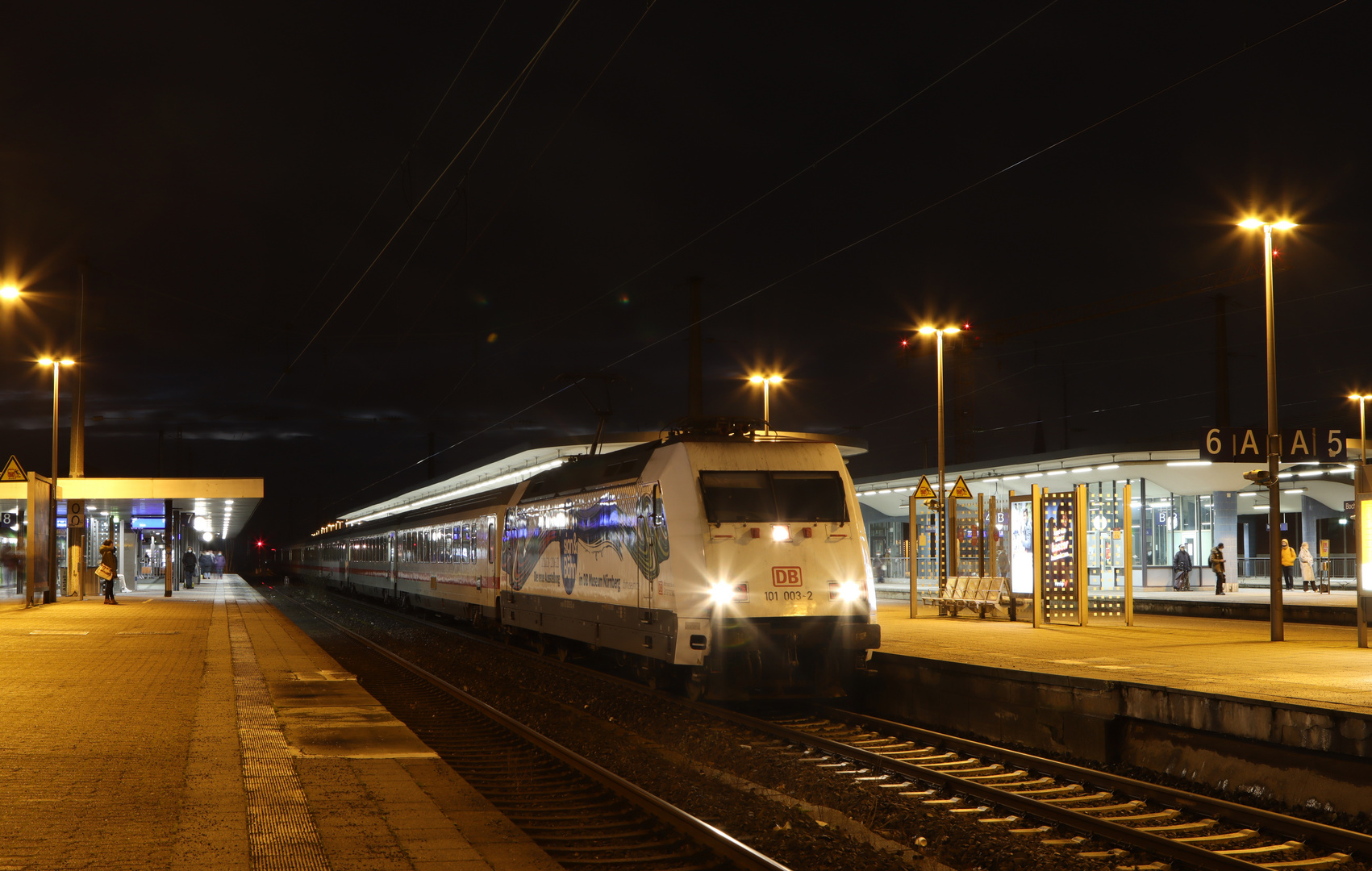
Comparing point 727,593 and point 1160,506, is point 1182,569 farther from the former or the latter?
point 727,593

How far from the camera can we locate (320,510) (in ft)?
457

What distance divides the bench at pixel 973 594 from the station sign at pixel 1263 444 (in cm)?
653

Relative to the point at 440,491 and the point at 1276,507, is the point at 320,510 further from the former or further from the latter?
→ the point at 1276,507

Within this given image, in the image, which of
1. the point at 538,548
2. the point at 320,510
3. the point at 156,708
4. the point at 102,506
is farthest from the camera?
the point at 320,510

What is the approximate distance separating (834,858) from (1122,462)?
28640 mm

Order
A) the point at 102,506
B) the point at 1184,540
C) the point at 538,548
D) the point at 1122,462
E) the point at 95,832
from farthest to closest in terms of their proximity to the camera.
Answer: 1. the point at 102,506
2. the point at 1184,540
3. the point at 1122,462
4. the point at 538,548
5. the point at 95,832

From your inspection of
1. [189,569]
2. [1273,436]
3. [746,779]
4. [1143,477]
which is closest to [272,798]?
[746,779]

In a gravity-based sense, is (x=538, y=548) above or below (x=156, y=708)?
above

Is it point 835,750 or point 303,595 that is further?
point 303,595

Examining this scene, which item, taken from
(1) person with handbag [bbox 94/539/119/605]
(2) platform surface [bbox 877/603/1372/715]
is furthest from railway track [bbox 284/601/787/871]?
(1) person with handbag [bbox 94/539/119/605]

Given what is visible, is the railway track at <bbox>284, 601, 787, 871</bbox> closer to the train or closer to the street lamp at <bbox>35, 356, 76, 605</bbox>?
the train

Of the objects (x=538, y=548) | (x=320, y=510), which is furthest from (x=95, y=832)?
(x=320, y=510)

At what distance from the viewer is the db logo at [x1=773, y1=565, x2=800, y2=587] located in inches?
542

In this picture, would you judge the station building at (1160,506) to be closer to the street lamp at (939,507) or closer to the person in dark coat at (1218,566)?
the street lamp at (939,507)
